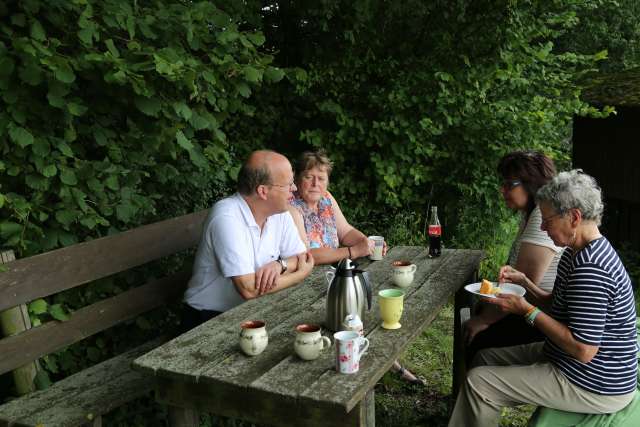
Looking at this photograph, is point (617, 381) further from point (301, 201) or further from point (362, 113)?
point (362, 113)

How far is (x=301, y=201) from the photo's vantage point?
3871 millimetres

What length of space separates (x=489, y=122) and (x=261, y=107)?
2.62m

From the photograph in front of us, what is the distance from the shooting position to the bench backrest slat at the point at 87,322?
2.62 m

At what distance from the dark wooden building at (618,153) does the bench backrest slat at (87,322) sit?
22.1ft

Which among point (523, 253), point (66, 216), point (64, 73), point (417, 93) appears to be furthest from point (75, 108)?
point (417, 93)

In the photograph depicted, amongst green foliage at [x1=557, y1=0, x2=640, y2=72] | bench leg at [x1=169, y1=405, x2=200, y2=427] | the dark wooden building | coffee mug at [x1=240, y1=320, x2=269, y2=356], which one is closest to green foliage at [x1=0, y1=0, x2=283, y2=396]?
bench leg at [x1=169, y1=405, x2=200, y2=427]

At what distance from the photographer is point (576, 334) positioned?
7.18ft

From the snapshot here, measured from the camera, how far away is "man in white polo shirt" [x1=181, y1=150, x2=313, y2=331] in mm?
2777

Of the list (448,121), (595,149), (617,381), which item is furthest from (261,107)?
(595,149)

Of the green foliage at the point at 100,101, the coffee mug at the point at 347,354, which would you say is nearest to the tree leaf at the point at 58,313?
the green foliage at the point at 100,101

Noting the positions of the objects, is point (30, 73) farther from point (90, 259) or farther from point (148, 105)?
point (90, 259)

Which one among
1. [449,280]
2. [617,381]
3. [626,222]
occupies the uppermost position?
[449,280]

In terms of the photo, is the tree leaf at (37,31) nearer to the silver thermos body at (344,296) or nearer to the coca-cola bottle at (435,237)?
the silver thermos body at (344,296)

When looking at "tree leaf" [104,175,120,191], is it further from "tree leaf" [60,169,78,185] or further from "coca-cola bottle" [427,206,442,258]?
"coca-cola bottle" [427,206,442,258]
